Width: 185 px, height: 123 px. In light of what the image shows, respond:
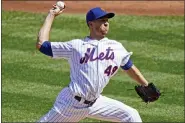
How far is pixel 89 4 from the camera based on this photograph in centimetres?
1823

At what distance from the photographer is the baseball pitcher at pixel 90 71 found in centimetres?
712

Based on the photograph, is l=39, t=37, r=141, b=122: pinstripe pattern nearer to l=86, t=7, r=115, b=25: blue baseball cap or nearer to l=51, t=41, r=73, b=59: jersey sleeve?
l=51, t=41, r=73, b=59: jersey sleeve

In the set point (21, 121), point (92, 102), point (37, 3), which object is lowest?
point (37, 3)

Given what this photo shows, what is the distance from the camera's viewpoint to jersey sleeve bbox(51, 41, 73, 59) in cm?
720

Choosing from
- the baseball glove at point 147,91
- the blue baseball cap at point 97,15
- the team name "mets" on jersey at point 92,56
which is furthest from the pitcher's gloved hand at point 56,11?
the baseball glove at point 147,91

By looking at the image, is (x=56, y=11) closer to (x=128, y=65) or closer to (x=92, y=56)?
(x=92, y=56)

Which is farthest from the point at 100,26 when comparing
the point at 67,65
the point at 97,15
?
the point at 67,65

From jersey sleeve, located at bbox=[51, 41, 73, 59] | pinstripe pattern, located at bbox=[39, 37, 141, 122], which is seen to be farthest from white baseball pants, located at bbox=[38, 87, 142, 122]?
jersey sleeve, located at bbox=[51, 41, 73, 59]

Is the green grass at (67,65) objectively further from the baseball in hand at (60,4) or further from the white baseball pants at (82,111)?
Result: the baseball in hand at (60,4)

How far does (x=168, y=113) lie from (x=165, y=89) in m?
1.11

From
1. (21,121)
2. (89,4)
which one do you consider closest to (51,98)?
(21,121)

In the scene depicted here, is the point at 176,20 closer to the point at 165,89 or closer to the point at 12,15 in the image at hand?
the point at 12,15

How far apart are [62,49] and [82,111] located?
66cm

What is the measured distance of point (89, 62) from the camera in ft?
23.4
